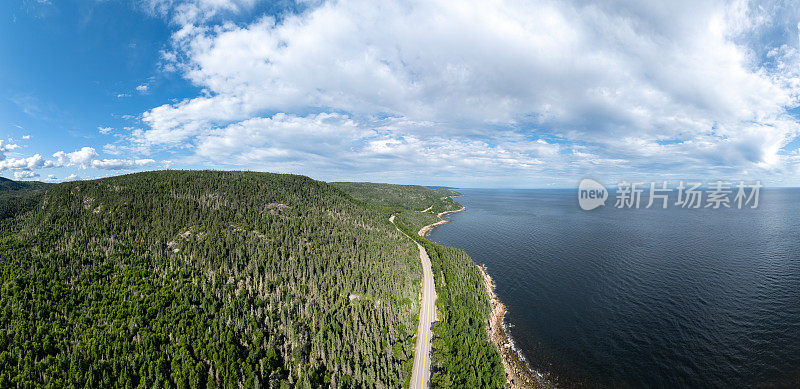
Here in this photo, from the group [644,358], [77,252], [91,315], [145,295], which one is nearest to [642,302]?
[644,358]

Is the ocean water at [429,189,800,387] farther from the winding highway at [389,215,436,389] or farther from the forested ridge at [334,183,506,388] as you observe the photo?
the winding highway at [389,215,436,389]

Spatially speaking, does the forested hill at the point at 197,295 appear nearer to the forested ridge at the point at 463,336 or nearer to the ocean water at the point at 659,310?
the forested ridge at the point at 463,336

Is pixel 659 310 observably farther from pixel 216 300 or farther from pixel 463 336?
pixel 216 300

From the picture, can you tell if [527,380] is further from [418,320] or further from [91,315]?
[91,315]

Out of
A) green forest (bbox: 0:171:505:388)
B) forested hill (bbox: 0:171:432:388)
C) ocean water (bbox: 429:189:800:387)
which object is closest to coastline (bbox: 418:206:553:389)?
ocean water (bbox: 429:189:800:387)

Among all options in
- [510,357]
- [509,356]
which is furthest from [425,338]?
[510,357]
